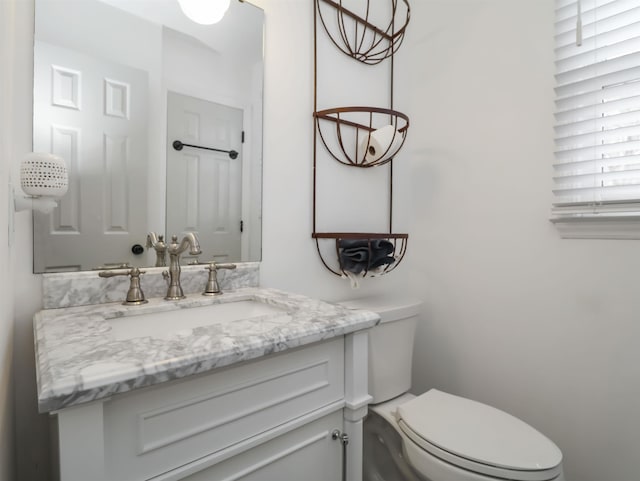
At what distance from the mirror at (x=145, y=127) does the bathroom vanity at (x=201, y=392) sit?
231 millimetres

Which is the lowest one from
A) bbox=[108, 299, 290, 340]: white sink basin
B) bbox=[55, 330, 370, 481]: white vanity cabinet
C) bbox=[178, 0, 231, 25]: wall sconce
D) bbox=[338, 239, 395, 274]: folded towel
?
bbox=[55, 330, 370, 481]: white vanity cabinet

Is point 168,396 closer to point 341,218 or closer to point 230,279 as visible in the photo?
point 230,279

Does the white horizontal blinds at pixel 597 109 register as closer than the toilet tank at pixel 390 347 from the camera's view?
Yes

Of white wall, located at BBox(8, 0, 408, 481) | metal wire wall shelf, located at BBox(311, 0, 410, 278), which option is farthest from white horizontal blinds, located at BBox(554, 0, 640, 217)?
white wall, located at BBox(8, 0, 408, 481)

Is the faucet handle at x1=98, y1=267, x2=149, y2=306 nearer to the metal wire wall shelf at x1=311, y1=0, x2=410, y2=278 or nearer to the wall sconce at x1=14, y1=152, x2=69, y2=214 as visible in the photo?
the wall sconce at x1=14, y1=152, x2=69, y2=214

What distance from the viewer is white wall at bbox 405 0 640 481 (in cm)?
113

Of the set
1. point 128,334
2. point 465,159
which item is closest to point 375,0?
point 465,159

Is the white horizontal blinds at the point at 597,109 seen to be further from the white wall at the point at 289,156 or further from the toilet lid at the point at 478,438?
the white wall at the point at 289,156

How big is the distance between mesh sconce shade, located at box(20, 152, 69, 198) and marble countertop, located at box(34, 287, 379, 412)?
265 mm

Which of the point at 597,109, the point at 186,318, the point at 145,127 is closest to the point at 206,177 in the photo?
the point at 145,127

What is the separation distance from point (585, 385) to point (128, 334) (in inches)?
55.3

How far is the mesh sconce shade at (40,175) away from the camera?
A: 0.67 meters

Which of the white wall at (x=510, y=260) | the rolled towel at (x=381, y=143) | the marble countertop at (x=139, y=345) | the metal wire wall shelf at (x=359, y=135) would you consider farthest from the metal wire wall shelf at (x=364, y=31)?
the marble countertop at (x=139, y=345)

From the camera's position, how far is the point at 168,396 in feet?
1.81
